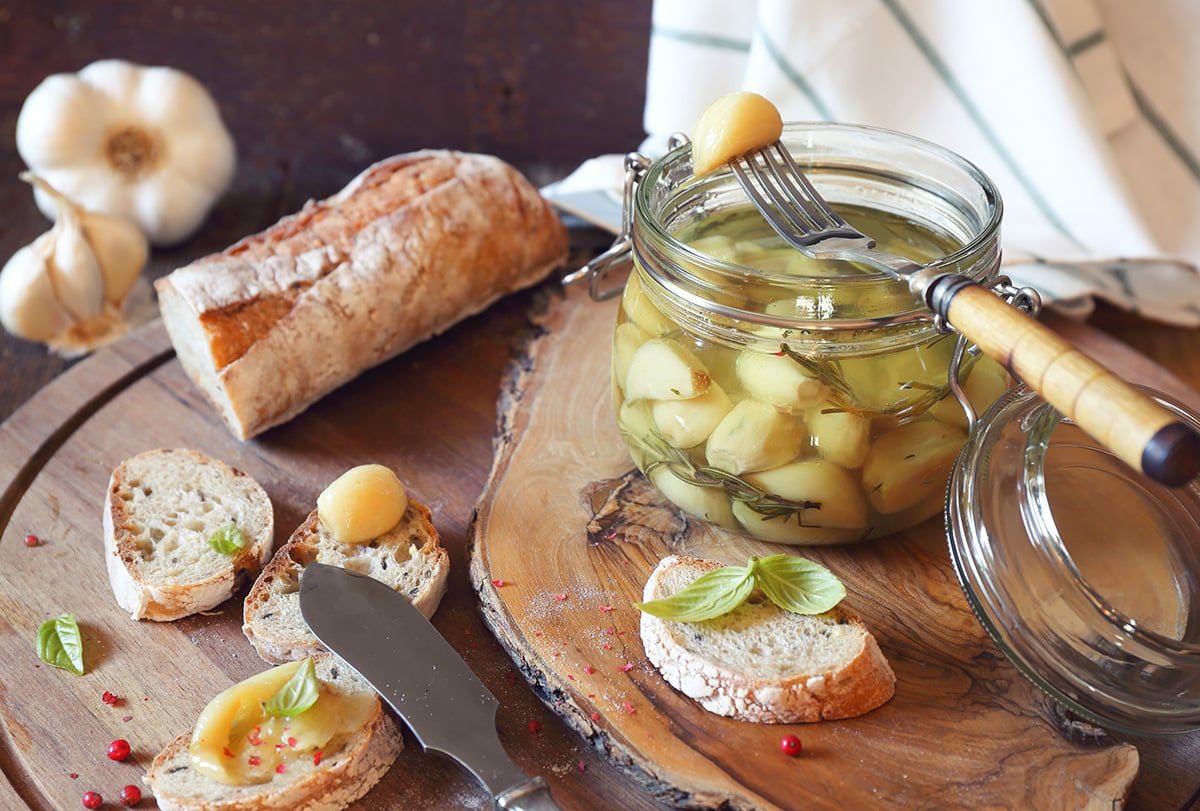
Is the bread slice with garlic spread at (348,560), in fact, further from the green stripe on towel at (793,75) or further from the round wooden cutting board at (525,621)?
the green stripe on towel at (793,75)

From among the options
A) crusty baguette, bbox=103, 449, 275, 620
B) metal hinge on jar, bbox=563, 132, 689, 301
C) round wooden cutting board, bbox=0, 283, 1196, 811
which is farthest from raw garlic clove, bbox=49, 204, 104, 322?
metal hinge on jar, bbox=563, 132, 689, 301

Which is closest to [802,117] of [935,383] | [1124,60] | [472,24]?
[1124,60]

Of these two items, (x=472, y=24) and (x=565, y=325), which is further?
(x=472, y=24)

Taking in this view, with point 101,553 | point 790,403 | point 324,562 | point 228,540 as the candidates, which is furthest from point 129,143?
point 790,403

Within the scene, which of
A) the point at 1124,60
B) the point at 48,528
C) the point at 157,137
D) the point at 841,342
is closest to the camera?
the point at 841,342

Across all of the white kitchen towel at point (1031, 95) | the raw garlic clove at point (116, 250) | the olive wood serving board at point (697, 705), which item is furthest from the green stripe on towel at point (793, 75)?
the raw garlic clove at point (116, 250)

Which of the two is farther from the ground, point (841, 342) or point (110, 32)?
point (841, 342)

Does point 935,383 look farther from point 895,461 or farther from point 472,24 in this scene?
point 472,24
